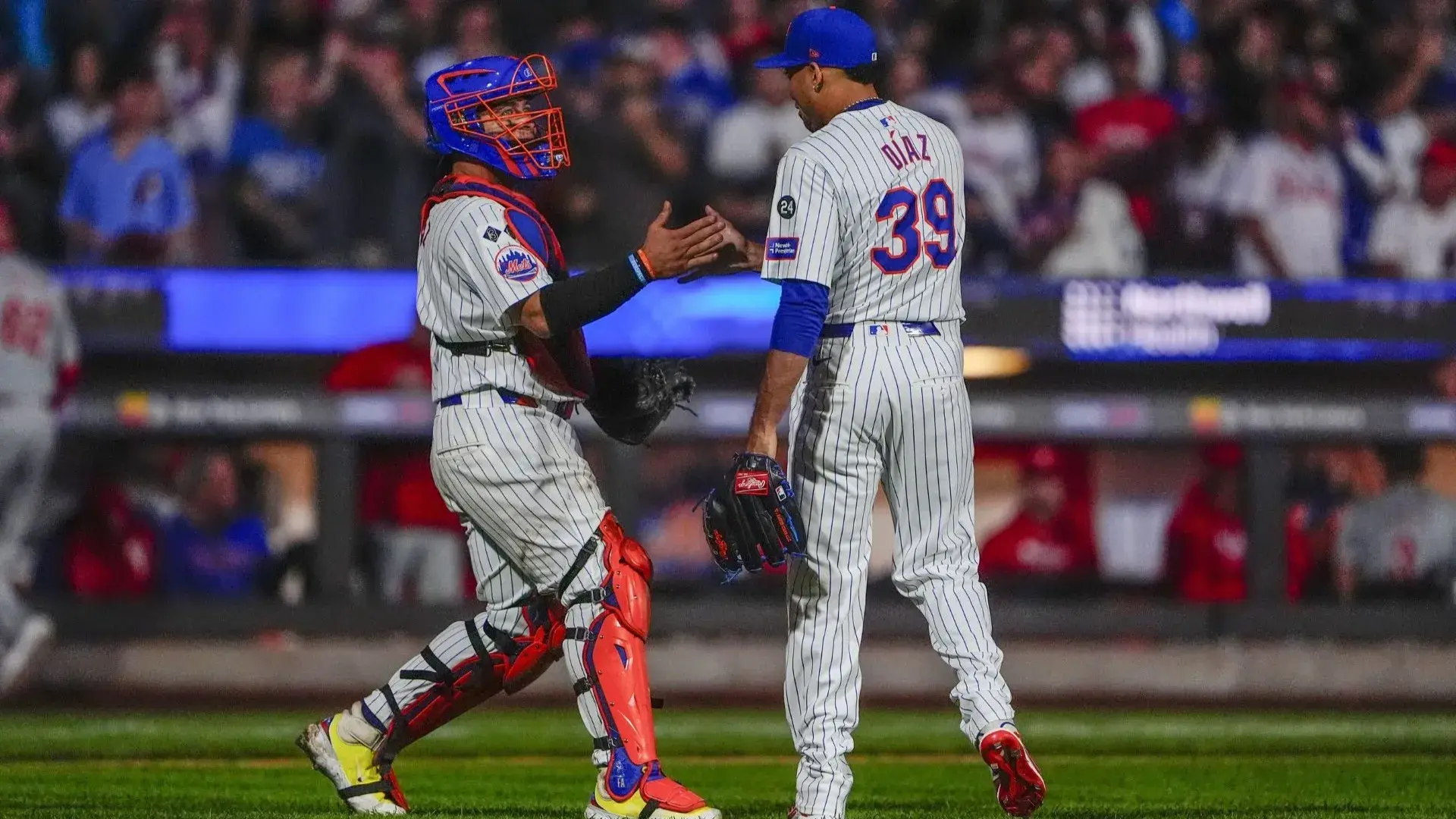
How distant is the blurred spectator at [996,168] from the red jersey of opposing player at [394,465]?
2924mm

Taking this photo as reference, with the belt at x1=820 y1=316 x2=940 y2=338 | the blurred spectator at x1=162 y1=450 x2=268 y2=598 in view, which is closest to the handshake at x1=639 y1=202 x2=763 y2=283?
the belt at x1=820 y1=316 x2=940 y2=338

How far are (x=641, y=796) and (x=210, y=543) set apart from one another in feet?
21.1

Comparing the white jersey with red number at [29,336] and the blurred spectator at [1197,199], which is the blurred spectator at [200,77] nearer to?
the white jersey with red number at [29,336]

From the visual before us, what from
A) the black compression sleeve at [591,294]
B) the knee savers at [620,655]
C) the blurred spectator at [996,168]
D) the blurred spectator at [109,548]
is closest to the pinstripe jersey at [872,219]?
the black compression sleeve at [591,294]

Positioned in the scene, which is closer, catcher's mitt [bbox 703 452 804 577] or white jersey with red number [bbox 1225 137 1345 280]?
catcher's mitt [bbox 703 452 804 577]

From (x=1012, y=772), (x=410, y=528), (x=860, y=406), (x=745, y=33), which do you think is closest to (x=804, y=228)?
(x=860, y=406)

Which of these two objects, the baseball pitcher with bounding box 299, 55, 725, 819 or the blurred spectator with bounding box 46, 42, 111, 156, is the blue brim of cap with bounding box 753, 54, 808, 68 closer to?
the baseball pitcher with bounding box 299, 55, 725, 819

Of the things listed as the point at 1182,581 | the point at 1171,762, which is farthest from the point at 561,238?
the point at 1171,762

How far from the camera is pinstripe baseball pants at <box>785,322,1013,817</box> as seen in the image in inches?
191

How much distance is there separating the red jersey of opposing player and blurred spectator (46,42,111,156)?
6.21ft

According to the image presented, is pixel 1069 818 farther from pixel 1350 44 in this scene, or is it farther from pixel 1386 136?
pixel 1350 44

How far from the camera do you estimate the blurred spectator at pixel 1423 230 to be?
10.6 metres

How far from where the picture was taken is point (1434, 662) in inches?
409

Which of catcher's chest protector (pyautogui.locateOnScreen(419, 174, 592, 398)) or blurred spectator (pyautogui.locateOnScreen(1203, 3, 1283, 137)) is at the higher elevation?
blurred spectator (pyautogui.locateOnScreen(1203, 3, 1283, 137))
